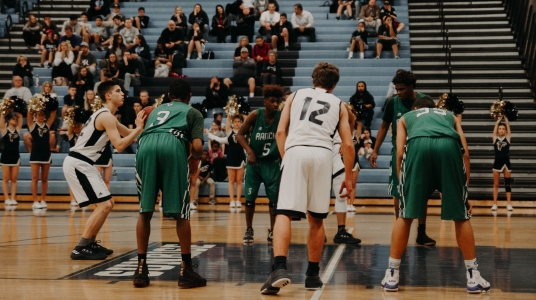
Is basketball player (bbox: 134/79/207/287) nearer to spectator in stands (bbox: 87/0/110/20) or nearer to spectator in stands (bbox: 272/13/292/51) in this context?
spectator in stands (bbox: 272/13/292/51)

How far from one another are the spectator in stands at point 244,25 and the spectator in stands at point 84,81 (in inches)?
173

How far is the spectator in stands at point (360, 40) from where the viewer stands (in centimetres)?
2055

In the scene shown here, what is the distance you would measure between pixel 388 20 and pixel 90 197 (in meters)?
13.3

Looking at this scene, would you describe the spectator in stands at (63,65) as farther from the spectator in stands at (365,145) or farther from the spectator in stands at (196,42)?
the spectator in stands at (365,145)

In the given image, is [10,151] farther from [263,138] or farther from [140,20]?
[263,138]

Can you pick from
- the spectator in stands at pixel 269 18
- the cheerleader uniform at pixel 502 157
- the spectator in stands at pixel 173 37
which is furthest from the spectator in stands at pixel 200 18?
the cheerleader uniform at pixel 502 157

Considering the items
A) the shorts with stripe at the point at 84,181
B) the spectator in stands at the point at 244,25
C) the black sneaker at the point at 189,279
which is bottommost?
the black sneaker at the point at 189,279

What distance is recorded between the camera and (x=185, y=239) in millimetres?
7082

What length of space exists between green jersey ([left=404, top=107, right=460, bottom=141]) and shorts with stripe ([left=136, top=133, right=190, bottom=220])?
208cm

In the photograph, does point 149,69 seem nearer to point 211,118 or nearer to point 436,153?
point 211,118

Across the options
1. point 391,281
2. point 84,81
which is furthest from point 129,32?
point 391,281

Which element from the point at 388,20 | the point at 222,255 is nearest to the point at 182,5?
the point at 388,20

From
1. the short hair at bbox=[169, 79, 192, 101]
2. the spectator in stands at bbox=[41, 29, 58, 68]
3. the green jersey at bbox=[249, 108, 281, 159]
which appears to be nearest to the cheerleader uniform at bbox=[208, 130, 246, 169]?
the green jersey at bbox=[249, 108, 281, 159]

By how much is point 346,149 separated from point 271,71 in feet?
42.1
